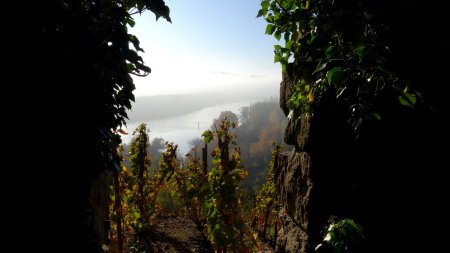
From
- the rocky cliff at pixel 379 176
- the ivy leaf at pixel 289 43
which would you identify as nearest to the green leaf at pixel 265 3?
the ivy leaf at pixel 289 43

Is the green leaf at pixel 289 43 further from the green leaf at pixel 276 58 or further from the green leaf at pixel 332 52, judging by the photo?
the green leaf at pixel 332 52

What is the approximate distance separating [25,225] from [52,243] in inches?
8.5

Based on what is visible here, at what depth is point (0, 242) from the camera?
145 centimetres

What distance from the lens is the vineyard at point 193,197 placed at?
614cm

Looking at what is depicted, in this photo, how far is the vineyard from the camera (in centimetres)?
614

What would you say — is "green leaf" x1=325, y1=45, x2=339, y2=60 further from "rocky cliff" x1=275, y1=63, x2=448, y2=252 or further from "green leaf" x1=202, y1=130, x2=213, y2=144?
"green leaf" x1=202, y1=130, x2=213, y2=144

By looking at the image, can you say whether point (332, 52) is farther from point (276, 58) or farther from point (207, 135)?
point (207, 135)

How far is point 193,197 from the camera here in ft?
31.0

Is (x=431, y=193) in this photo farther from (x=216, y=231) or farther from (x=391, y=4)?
(x=216, y=231)

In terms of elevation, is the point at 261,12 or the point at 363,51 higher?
the point at 261,12

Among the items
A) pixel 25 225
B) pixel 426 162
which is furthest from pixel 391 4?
pixel 25 225

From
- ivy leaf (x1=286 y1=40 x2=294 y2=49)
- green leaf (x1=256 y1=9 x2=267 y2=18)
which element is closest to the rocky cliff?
ivy leaf (x1=286 y1=40 x2=294 y2=49)

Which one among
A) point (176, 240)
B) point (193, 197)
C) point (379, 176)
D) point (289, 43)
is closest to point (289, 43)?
point (289, 43)

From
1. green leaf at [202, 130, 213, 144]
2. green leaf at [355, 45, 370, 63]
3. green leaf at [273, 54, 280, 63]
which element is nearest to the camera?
green leaf at [355, 45, 370, 63]
